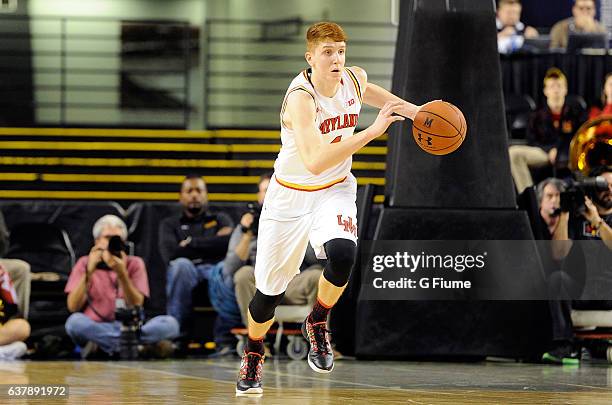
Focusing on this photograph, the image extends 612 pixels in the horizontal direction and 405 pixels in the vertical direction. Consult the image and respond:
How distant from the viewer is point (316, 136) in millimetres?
6484

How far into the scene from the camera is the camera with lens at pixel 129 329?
10523 mm

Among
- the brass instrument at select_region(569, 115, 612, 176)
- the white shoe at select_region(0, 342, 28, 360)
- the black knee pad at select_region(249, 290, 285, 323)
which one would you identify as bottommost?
the white shoe at select_region(0, 342, 28, 360)

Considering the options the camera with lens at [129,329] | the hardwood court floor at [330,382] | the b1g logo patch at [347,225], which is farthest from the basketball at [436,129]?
the camera with lens at [129,329]

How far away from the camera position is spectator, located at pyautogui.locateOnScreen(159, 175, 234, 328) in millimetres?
11055

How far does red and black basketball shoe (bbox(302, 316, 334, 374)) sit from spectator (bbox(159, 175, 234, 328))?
13.0ft

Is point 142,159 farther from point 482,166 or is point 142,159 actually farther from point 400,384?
point 400,384

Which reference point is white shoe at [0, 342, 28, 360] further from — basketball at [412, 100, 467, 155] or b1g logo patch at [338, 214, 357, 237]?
basketball at [412, 100, 467, 155]

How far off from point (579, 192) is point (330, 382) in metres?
3.61

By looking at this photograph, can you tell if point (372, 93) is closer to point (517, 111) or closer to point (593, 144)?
point (593, 144)

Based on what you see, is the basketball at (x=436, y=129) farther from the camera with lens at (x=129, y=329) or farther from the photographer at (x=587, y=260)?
the camera with lens at (x=129, y=329)

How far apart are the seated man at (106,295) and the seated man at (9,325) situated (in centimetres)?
41

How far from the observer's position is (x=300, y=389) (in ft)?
23.7

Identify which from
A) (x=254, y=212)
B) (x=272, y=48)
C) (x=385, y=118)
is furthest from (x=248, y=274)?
(x=272, y=48)

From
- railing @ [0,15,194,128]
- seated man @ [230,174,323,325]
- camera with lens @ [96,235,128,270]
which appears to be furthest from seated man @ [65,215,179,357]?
railing @ [0,15,194,128]
